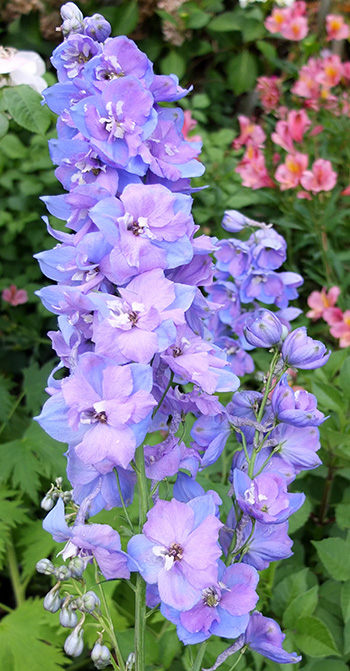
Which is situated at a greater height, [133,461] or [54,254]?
[54,254]

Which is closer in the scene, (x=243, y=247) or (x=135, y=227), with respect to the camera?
(x=135, y=227)

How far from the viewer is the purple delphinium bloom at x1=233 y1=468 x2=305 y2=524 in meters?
0.64

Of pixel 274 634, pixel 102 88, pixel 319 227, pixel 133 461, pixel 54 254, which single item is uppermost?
pixel 102 88

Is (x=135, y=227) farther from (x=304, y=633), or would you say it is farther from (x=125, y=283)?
(x=304, y=633)

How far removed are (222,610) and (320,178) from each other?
126cm

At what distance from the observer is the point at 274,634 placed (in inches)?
26.9

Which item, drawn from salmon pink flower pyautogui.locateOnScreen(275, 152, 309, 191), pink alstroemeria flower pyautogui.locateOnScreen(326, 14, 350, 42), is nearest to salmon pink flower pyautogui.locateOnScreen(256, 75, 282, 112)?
pink alstroemeria flower pyautogui.locateOnScreen(326, 14, 350, 42)

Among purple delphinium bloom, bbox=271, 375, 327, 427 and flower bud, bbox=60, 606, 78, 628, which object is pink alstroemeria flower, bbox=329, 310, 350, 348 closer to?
purple delphinium bloom, bbox=271, 375, 327, 427

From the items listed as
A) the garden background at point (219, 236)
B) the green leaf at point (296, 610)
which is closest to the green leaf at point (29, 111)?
the garden background at point (219, 236)

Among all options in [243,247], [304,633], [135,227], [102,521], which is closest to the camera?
[135,227]

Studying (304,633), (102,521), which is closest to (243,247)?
(102,521)

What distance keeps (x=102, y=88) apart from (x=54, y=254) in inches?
6.7

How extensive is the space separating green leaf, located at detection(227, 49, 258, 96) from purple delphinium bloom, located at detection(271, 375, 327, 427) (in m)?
2.16

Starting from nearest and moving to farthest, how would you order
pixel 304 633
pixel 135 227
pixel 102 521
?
pixel 135 227
pixel 304 633
pixel 102 521
